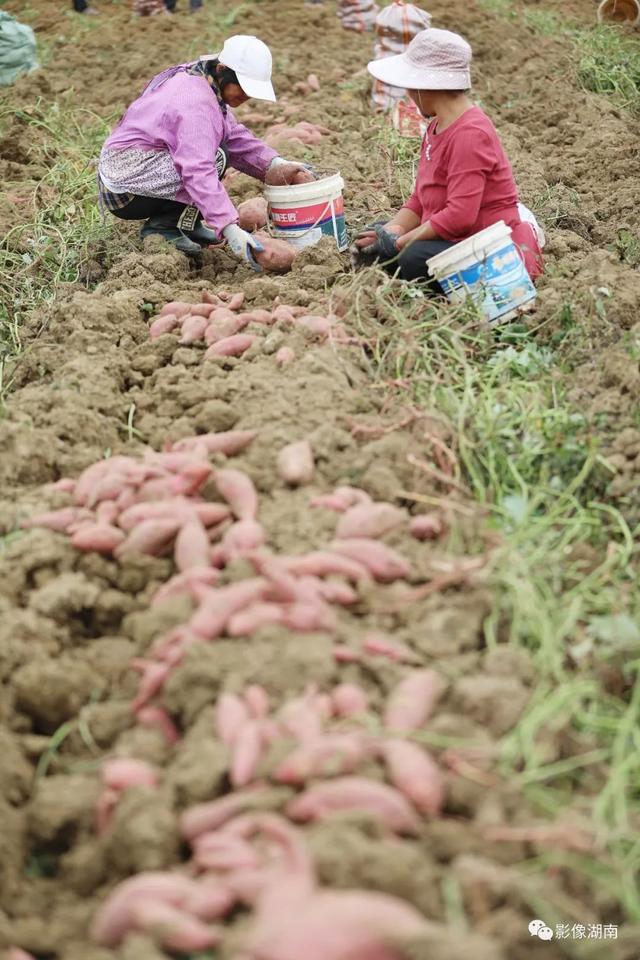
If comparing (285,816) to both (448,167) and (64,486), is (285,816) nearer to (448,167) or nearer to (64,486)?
(64,486)

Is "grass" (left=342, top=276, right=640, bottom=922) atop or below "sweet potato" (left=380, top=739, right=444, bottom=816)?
below

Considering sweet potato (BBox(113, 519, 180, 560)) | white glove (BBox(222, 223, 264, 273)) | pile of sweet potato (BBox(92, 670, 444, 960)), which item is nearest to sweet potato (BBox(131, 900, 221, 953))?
pile of sweet potato (BBox(92, 670, 444, 960))

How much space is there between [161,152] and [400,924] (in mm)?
3596

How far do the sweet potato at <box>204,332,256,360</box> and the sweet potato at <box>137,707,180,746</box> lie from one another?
1.66 metres

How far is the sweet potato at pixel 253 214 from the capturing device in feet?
15.4

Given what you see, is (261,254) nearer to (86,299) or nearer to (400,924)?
(86,299)

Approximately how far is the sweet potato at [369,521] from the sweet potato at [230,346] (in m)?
1.18

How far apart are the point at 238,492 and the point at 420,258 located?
67.0 inches

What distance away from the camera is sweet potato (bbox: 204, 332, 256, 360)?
3557mm

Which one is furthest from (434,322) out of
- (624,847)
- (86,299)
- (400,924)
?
(400,924)

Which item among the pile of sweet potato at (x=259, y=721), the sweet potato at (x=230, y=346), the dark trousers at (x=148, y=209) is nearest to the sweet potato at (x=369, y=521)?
the pile of sweet potato at (x=259, y=721)

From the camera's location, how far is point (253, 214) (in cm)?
468

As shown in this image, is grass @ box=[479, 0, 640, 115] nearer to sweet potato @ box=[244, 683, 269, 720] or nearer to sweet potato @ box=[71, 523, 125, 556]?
sweet potato @ box=[71, 523, 125, 556]

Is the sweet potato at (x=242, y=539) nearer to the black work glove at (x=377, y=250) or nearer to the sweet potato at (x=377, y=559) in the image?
the sweet potato at (x=377, y=559)
